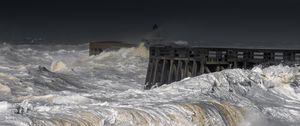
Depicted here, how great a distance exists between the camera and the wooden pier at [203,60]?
2766 cm

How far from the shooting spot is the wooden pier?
90.7 ft

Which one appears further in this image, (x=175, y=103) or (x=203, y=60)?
(x=203, y=60)

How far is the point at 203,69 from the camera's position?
1128 inches

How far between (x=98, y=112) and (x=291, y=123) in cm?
657

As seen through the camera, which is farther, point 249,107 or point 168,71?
point 168,71

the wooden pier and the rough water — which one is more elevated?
the wooden pier

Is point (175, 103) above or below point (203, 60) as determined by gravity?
below

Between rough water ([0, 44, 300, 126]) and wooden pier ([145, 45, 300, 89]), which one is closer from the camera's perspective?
rough water ([0, 44, 300, 126])

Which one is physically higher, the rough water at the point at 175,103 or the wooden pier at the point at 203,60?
the wooden pier at the point at 203,60

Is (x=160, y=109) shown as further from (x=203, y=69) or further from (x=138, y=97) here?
(x=203, y=69)

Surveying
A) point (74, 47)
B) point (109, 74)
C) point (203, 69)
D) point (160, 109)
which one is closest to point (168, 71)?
point (203, 69)

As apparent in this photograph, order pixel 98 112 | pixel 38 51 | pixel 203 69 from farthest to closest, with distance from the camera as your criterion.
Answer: pixel 38 51 → pixel 203 69 → pixel 98 112

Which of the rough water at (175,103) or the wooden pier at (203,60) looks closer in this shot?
the rough water at (175,103)

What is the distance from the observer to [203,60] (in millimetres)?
28750
